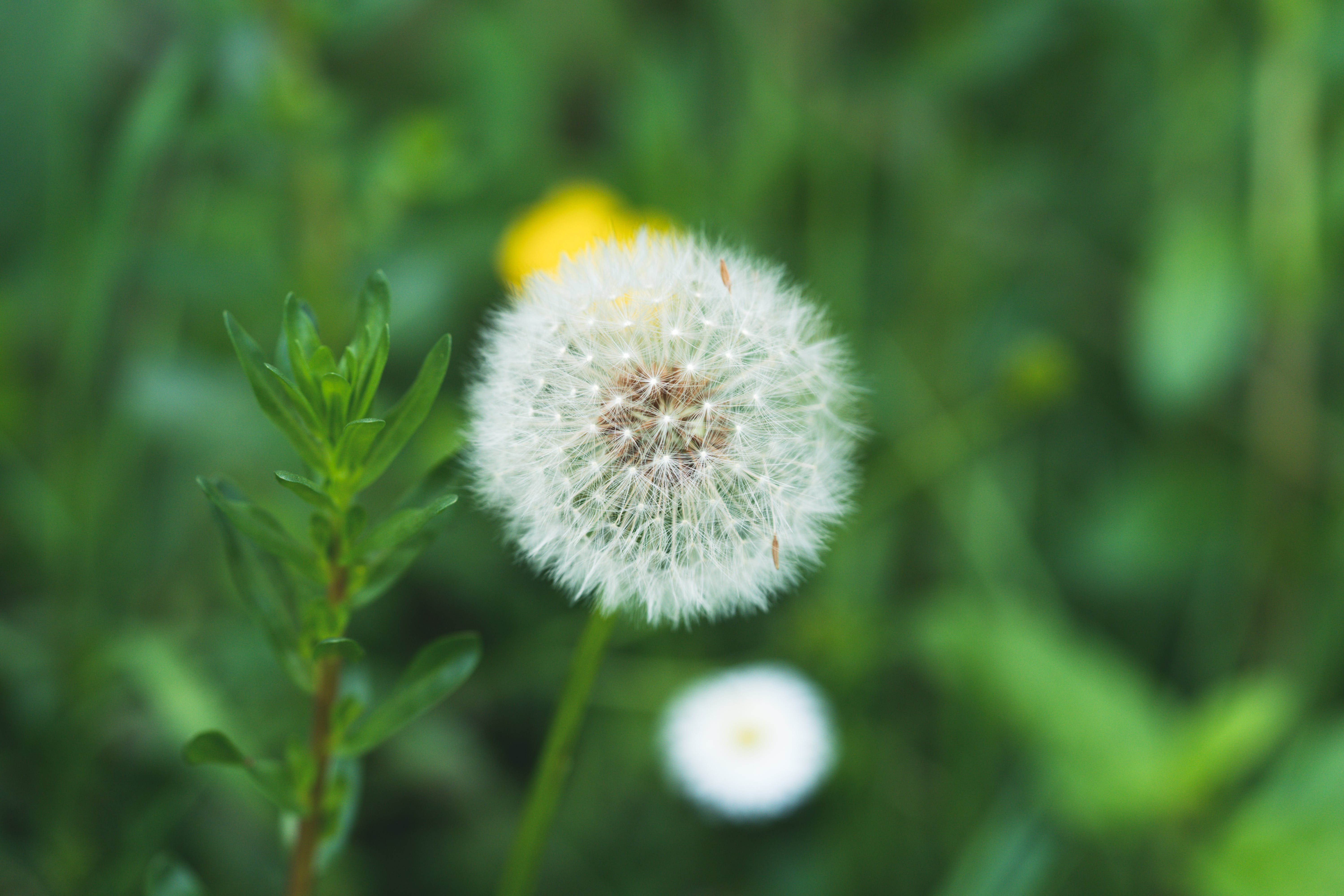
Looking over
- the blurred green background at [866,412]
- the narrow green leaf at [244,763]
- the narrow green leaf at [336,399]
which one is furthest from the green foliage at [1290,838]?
the narrow green leaf at [336,399]

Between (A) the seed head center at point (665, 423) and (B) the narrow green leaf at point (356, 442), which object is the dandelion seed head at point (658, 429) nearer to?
(A) the seed head center at point (665, 423)

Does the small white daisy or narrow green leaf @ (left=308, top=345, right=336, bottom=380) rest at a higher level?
narrow green leaf @ (left=308, top=345, right=336, bottom=380)

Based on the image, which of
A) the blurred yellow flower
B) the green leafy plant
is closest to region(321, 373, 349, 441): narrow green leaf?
the green leafy plant

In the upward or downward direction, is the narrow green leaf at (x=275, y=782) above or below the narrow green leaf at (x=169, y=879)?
above

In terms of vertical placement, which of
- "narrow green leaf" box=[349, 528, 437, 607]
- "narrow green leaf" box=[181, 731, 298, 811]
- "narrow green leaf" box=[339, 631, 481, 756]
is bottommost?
"narrow green leaf" box=[181, 731, 298, 811]

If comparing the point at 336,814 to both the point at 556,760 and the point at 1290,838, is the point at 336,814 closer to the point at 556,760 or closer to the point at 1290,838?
the point at 556,760

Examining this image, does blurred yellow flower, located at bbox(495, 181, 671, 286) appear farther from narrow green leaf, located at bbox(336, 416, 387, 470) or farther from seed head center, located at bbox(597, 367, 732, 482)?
narrow green leaf, located at bbox(336, 416, 387, 470)
